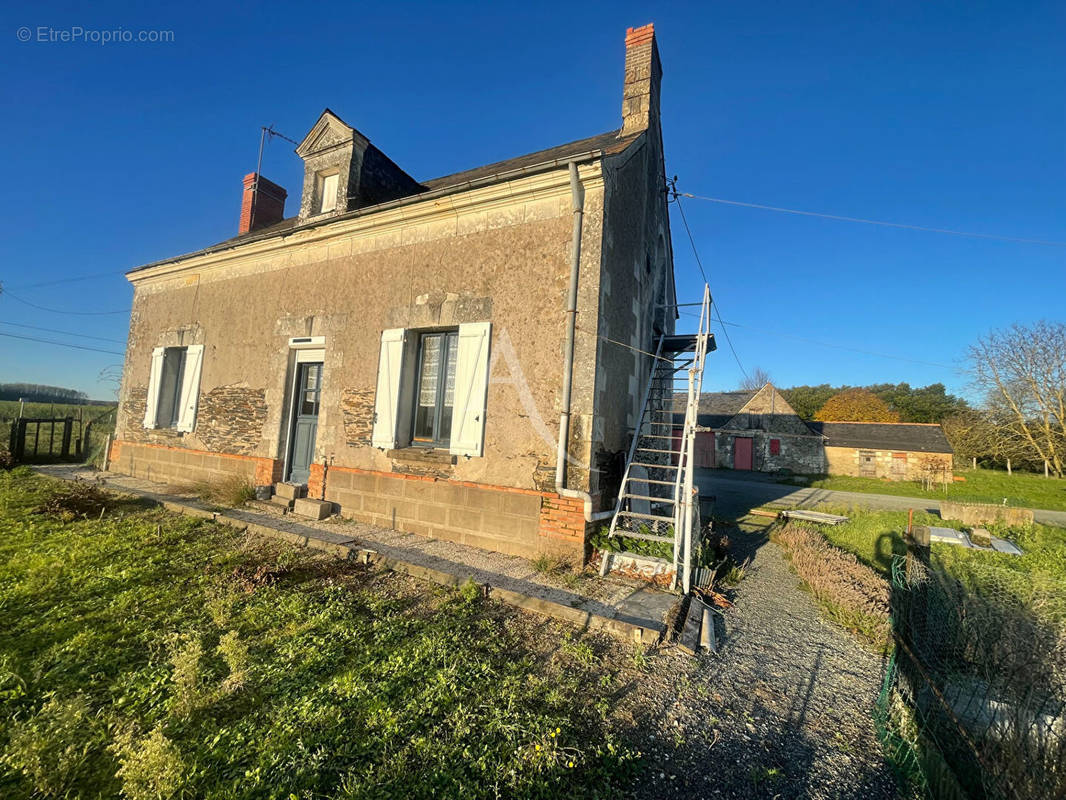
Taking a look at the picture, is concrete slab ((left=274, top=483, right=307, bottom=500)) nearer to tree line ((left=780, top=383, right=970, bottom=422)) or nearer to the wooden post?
the wooden post

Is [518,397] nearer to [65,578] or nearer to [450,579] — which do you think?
[450,579]

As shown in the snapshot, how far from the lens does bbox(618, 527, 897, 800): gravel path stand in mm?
2248

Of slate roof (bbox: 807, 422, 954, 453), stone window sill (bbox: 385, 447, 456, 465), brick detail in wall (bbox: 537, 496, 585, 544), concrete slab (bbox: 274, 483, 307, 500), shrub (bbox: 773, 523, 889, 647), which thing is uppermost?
slate roof (bbox: 807, 422, 954, 453)

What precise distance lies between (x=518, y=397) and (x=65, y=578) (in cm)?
497

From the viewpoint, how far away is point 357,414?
7188 mm

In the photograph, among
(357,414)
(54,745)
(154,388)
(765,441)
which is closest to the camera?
(54,745)

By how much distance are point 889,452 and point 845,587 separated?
26.0 metres

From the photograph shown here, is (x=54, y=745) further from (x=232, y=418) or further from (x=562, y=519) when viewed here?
(x=232, y=418)

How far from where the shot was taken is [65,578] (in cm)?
421

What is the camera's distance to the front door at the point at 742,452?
2777 centimetres

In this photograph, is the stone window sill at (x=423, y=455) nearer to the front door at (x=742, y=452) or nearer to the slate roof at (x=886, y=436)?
the front door at (x=742, y=452)

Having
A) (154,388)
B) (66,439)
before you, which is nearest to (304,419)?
(154,388)

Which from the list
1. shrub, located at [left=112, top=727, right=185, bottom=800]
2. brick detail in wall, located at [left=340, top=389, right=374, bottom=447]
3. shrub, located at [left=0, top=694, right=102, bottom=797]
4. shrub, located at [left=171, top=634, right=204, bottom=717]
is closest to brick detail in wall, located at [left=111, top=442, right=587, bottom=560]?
brick detail in wall, located at [left=340, top=389, right=374, bottom=447]

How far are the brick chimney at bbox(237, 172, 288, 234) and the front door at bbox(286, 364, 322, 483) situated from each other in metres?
7.62
